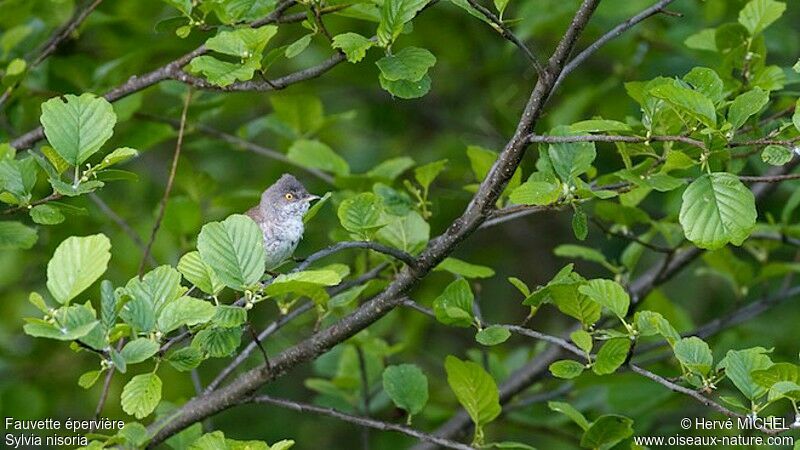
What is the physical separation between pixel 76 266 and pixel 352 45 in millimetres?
893

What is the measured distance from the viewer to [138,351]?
7.30 ft

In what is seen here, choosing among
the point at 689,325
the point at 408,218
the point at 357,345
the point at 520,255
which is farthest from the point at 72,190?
the point at 520,255

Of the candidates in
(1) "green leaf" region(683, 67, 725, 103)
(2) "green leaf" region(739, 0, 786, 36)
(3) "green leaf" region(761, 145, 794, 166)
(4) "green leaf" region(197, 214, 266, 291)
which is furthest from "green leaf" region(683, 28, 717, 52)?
(4) "green leaf" region(197, 214, 266, 291)

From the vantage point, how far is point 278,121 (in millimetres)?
4512

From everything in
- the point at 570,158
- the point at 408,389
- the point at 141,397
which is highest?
the point at 570,158

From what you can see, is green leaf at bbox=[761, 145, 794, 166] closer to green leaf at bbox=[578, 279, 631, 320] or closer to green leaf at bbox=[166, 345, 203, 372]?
green leaf at bbox=[578, 279, 631, 320]

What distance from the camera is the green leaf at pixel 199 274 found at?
2434mm

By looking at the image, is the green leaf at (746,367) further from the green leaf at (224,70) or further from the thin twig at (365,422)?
the green leaf at (224,70)

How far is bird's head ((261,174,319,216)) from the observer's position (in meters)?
3.94

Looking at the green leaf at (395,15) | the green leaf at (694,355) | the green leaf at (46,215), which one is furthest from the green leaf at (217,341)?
the green leaf at (694,355)

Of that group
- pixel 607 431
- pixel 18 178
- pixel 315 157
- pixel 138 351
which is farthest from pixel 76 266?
pixel 315 157

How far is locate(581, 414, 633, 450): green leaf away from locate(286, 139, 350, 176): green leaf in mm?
1562

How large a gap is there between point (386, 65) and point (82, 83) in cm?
215

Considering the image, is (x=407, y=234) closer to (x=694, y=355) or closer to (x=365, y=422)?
(x=365, y=422)
